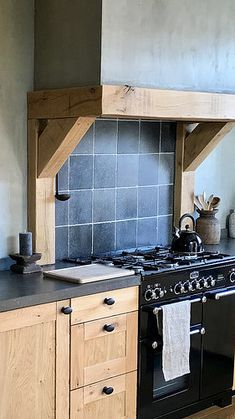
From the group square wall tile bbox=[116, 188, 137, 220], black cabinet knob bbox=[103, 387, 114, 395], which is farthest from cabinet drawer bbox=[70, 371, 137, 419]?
square wall tile bbox=[116, 188, 137, 220]

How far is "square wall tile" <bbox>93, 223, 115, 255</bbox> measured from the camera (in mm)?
3811

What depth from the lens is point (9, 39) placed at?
3318 mm

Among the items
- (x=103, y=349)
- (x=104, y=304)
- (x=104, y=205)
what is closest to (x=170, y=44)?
(x=104, y=205)

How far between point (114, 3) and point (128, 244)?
58.5 inches

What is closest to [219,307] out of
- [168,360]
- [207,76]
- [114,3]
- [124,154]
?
[168,360]

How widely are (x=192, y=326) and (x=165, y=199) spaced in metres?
0.94

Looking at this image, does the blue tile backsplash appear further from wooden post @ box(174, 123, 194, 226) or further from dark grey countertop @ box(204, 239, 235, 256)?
dark grey countertop @ box(204, 239, 235, 256)

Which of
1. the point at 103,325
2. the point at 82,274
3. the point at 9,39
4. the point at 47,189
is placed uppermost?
the point at 9,39

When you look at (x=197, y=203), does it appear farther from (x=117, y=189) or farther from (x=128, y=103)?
(x=128, y=103)

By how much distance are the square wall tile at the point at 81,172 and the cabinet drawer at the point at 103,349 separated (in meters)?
0.81

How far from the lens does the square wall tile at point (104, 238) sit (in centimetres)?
381

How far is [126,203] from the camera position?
155 inches

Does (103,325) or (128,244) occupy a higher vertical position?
Result: (128,244)

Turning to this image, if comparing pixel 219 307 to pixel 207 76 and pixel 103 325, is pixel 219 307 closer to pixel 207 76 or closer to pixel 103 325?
pixel 103 325
